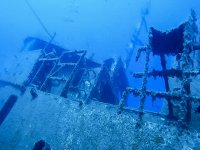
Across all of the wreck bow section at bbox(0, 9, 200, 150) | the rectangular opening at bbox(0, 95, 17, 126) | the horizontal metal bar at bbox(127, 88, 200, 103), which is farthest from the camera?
the rectangular opening at bbox(0, 95, 17, 126)

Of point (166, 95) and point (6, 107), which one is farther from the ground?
point (166, 95)

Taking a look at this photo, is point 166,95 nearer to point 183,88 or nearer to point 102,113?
point 183,88

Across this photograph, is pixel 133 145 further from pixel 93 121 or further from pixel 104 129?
pixel 93 121

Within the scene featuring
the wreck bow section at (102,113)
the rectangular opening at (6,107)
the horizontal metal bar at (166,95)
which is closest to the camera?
the horizontal metal bar at (166,95)

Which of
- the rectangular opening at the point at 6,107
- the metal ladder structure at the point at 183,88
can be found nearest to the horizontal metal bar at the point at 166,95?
the metal ladder structure at the point at 183,88

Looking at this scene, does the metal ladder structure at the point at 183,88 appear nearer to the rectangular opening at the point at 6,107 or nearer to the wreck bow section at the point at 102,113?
the wreck bow section at the point at 102,113

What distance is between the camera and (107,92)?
10391mm

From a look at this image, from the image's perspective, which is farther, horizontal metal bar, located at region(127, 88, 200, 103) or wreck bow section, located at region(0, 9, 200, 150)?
wreck bow section, located at region(0, 9, 200, 150)

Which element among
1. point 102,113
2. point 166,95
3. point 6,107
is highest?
point 166,95

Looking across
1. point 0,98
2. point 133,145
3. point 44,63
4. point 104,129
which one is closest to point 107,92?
point 44,63

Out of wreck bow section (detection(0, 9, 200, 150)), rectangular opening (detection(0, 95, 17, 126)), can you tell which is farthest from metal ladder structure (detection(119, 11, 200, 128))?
rectangular opening (detection(0, 95, 17, 126))

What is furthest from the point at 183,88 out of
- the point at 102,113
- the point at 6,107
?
the point at 6,107

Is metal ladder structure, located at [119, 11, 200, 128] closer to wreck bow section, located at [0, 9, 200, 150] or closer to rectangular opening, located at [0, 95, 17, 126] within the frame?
wreck bow section, located at [0, 9, 200, 150]

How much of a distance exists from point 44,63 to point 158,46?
5.57 metres
